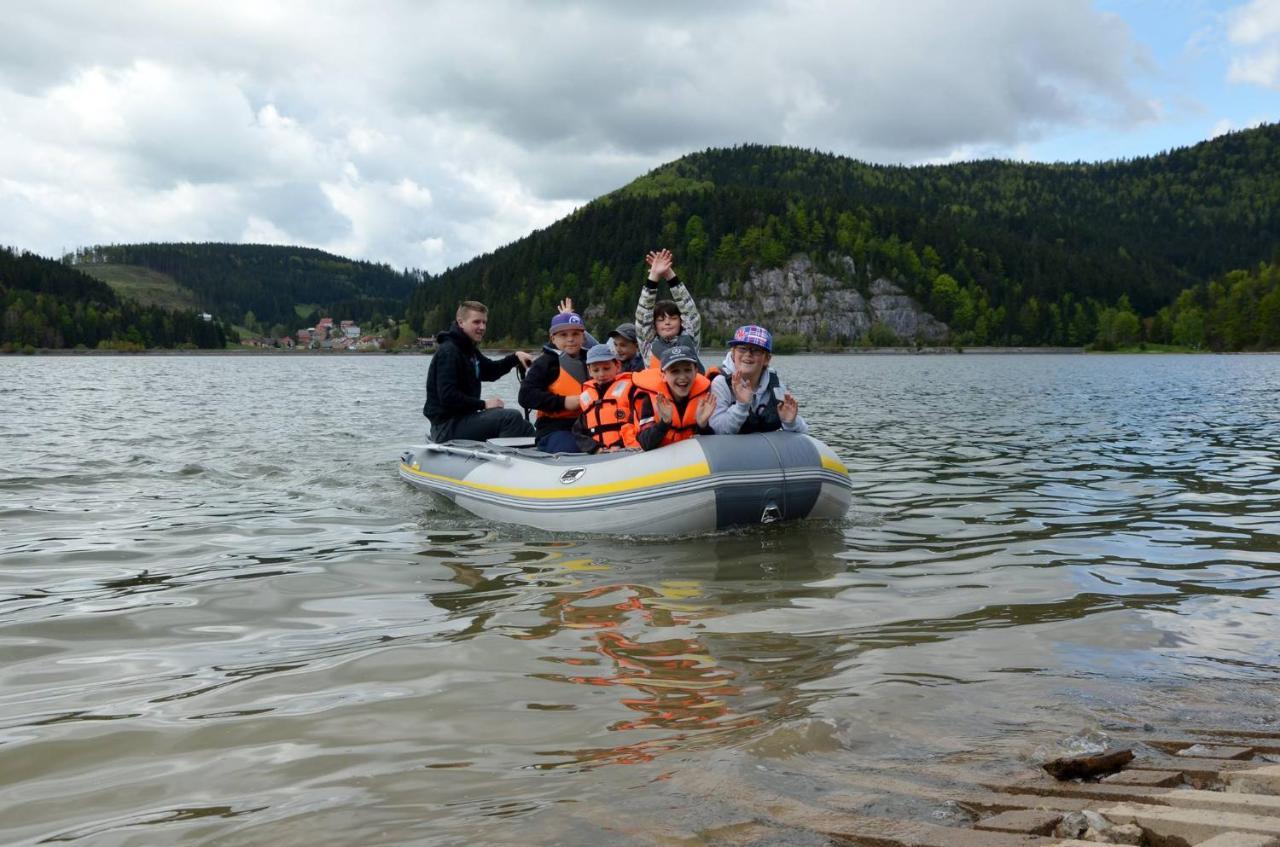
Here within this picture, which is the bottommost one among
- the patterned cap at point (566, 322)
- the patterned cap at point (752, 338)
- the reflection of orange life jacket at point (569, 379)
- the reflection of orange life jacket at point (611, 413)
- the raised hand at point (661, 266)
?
the reflection of orange life jacket at point (611, 413)

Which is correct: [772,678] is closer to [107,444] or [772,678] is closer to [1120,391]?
[107,444]

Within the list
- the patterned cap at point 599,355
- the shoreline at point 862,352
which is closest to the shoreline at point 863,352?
the shoreline at point 862,352

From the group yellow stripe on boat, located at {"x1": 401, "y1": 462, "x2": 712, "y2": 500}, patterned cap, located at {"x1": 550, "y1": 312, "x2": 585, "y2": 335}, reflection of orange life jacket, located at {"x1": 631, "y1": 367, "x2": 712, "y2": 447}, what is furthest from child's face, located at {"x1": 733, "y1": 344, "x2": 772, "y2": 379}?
patterned cap, located at {"x1": 550, "y1": 312, "x2": 585, "y2": 335}

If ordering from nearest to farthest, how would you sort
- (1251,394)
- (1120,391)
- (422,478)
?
(422,478), (1251,394), (1120,391)

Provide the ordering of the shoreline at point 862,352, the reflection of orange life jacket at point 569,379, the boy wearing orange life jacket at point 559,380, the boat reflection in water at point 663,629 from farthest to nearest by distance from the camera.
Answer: the shoreline at point 862,352 < the reflection of orange life jacket at point 569,379 < the boy wearing orange life jacket at point 559,380 < the boat reflection in water at point 663,629

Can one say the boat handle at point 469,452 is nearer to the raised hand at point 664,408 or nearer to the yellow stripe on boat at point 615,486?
the yellow stripe on boat at point 615,486

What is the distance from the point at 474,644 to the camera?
593cm

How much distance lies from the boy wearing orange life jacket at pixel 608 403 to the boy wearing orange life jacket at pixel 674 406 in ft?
2.04

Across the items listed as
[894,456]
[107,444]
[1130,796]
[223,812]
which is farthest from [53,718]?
[107,444]

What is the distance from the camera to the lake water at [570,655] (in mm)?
3770

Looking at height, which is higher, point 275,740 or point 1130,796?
point 1130,796

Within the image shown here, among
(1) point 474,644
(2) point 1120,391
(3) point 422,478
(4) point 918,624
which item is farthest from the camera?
(2) point 1120,391

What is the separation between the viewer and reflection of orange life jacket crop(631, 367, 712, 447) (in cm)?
961

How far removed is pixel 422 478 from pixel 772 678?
28.2ft
